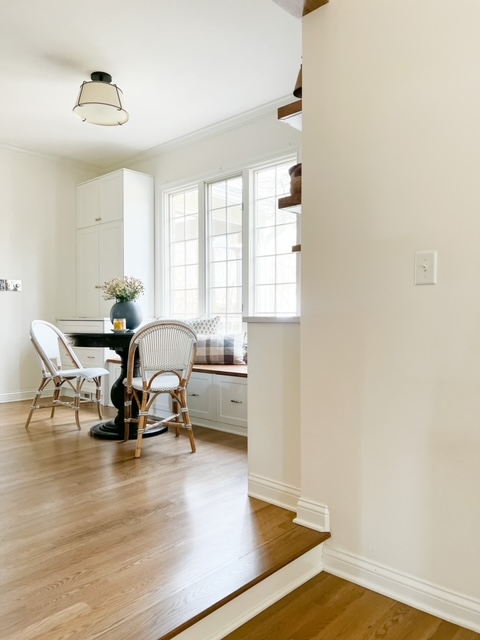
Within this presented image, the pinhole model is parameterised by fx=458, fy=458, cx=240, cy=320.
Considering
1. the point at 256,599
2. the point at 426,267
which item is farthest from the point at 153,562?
the point at 426,267

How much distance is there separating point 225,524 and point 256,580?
1.40 ft

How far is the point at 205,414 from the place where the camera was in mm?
3898

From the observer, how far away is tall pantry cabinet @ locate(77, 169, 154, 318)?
16.4 feet

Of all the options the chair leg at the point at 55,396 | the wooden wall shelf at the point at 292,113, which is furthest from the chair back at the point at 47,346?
the wooden wall shelf at the point at 292,113

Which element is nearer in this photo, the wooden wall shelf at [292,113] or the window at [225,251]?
the wooden wall shelf at [292,113]

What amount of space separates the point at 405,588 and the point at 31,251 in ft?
16.4

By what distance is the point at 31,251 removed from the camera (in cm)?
525

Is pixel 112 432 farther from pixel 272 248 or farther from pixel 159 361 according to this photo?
pixel 272 248

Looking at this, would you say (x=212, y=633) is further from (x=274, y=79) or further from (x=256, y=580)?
(x=274, y=79)

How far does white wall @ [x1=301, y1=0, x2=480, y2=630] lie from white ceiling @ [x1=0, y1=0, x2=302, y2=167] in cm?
133

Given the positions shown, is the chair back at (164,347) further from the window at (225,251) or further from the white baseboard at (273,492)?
the window at (225,251)

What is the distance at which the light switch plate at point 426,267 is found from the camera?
5.15 ft

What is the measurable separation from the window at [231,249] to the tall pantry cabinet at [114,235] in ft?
0.66

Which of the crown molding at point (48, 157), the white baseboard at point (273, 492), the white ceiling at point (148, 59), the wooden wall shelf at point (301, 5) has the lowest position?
the white baseboard at point (273, 492)
